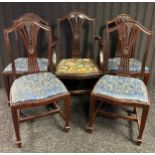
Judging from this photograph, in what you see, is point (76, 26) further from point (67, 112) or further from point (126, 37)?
point (67, 112)

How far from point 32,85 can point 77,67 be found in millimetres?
542

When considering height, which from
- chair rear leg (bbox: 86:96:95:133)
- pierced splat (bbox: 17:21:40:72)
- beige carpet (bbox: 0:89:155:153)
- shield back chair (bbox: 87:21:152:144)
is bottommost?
beige carpet (bbox: 0:89:155:153)

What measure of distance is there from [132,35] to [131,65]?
0.37m

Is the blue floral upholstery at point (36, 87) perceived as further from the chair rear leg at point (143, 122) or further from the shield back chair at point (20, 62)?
the chair rear leg at point (143, 122)

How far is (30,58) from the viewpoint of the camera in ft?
6.05

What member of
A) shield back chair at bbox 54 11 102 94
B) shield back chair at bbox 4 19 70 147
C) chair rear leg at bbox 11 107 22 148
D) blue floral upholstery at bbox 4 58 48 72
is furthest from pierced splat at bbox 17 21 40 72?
chair rear leg at bbox 11 107 22 148

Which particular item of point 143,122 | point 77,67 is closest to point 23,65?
point 77,67

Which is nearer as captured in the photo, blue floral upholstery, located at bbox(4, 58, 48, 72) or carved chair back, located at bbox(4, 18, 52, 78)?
carved chair back, located at bbox(4, 18, 52, 78)

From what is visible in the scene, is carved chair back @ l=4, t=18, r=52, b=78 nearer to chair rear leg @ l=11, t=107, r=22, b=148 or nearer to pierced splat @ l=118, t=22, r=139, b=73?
chair rear leg @ l=11, t=107, r=22, b=148

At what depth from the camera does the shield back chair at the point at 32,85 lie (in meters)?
1.56

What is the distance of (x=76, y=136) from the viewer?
6.00 feet

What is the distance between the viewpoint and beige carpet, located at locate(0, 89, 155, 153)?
5.63ft

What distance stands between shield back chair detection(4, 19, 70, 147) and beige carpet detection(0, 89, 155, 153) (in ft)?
0.36

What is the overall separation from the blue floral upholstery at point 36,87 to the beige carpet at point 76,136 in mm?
434
